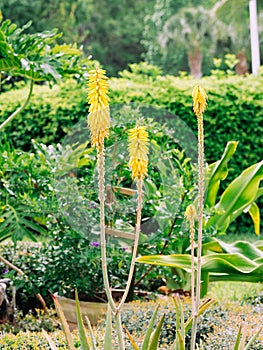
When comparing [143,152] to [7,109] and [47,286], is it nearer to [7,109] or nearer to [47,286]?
[47,286]

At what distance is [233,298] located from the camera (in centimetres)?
412

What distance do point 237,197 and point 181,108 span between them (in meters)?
2.50

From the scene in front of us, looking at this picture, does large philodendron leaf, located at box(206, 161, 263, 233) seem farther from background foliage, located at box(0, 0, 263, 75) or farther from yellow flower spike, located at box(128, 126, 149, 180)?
background foliage, located at box(0, 0, 263, 75)

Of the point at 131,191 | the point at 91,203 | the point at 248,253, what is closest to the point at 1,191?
the point at 91,203

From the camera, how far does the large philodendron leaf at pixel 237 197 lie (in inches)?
163

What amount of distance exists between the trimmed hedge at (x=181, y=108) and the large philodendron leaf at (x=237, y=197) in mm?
2353

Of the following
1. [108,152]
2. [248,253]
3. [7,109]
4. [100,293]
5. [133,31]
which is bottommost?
[100,293]

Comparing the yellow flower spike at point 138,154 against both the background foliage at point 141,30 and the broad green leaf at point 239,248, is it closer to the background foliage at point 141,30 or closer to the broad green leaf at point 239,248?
the broad green leaf at point 239,248

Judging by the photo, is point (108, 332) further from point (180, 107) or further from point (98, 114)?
point (180, 107)

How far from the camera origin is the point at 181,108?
21.4ft

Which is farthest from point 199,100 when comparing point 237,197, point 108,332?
point 237,197

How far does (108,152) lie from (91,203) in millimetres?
351

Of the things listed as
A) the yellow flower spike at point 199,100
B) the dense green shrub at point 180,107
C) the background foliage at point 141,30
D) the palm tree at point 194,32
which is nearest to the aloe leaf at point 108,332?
the yellow flower spike at point 199,100

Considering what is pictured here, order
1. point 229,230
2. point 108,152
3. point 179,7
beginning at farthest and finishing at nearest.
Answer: point 179,7 → point 229,230 → point 108,152
